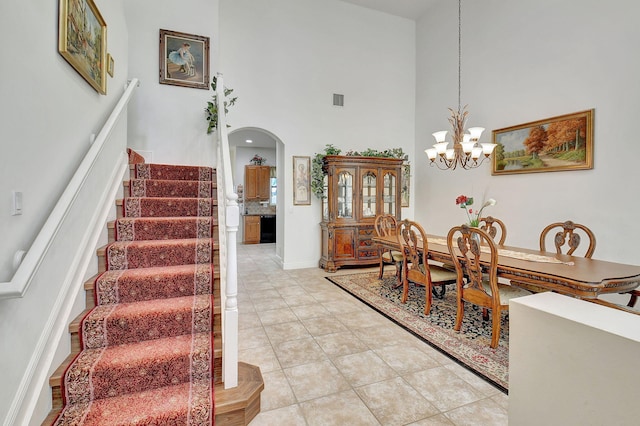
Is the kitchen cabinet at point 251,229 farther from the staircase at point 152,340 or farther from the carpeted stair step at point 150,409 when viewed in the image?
the carpeted stair step at point 150,409

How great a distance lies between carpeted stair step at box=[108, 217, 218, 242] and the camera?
2594 mm

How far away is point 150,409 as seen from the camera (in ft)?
5.11

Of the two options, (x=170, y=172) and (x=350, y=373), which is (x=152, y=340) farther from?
(x=170, y=172)

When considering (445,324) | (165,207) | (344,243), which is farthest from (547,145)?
(165,207)

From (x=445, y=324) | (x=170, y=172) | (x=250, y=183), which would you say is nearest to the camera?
(x=445, y=324)

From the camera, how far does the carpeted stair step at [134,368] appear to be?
5.30ft

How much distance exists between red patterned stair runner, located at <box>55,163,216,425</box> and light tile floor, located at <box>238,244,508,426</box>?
51cm

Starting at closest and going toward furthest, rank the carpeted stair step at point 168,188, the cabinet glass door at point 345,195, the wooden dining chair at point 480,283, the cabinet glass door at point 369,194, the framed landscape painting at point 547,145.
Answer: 1. the wooden dining chair at point 480,283
2. the carpeted stair step at point 168,188
3. the framed landscape painting at point 547,145
4. the cabinet glass door at point 345,195
5. the cabinet glass door at point 369,194

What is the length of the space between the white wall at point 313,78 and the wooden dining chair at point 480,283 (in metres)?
3.18

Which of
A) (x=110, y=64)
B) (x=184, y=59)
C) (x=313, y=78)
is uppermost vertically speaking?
(x=313, y=78)

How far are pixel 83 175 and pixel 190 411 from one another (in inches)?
58.8

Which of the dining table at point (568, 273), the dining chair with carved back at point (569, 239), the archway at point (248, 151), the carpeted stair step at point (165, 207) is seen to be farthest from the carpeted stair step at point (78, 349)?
the archway at point (248, 151)

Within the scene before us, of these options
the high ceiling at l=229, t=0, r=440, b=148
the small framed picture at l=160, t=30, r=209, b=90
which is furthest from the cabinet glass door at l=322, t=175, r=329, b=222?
the small framed picture at l=160, t=30, r=209, b=90

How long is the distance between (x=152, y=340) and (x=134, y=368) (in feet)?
0.85
